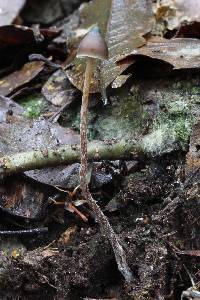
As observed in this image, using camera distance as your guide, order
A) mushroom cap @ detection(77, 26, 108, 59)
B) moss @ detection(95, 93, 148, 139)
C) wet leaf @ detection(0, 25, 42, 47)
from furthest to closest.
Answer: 1. wet leaf @ detection(0, 25, 42, 47)
2. moss @ detection(95, 93, 148, 139)
3. mushroom cap @ detection(77, 26, 108, 59)

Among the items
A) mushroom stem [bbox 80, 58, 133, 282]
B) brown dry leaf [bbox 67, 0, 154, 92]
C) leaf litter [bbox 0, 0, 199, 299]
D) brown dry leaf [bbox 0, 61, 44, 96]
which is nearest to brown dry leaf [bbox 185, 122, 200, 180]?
leaf litter [bbox 0, 0, 199, 299]

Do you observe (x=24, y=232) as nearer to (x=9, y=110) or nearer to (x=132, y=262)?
(x=132, y=262)

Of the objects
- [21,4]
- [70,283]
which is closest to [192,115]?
[70,283]

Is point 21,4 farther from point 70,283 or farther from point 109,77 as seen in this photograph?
point 70,283

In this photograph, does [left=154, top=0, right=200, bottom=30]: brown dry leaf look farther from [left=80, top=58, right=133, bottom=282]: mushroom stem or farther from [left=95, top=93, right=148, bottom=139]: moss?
[left=80, top=58, right=133, bottom=282]: mushroom stem

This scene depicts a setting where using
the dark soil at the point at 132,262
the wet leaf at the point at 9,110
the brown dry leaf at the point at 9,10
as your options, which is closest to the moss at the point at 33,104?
the wet leaf at the point at 9,110
